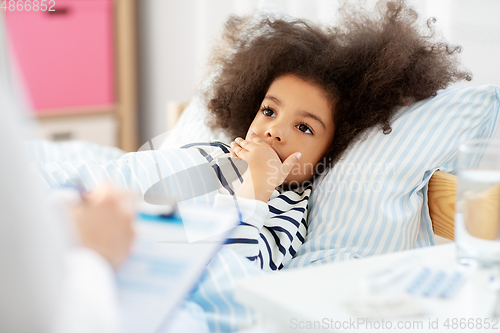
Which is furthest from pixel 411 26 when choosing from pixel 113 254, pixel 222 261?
pixel 113 254

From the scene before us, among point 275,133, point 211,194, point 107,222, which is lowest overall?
point 211,194

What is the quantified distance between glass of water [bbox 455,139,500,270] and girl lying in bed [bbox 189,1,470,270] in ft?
1.29

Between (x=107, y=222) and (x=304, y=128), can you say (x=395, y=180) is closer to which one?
(x=304, y=128)

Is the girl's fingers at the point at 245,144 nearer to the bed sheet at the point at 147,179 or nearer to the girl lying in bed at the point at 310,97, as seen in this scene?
the girl lying in bed at the point at 310,97

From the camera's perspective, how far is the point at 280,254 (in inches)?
33.1

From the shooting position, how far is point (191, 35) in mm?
2301

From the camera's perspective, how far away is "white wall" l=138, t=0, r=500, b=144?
1.14 metres

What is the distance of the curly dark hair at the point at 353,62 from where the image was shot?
0.98 meters

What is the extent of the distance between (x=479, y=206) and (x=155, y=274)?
35 centimetres

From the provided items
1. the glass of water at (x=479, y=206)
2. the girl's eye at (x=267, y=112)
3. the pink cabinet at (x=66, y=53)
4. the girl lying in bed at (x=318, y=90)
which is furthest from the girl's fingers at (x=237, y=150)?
the pink cabinet at (x=66, y=53)

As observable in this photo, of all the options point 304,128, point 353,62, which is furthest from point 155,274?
point 353,62

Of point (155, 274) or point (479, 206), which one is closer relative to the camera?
point (155, 274)

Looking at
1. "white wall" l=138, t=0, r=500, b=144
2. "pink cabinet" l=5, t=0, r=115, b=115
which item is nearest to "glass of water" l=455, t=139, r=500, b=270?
"white wall" l=138, t=0, r=500, b=144

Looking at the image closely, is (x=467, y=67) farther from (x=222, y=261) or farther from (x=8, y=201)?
(x=8, y=201)
